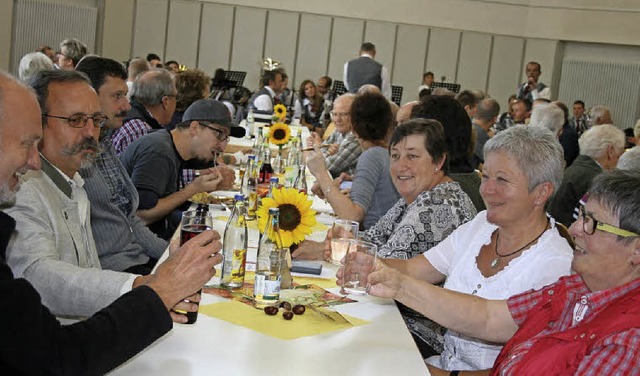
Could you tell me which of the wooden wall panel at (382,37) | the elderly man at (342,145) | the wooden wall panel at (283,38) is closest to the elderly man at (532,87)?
the wooden wall panel at (382,37)

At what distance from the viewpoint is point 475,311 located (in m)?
2.36

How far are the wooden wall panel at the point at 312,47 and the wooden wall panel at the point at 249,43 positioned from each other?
0.83m

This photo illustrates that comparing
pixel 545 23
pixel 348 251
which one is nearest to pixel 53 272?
pixel 348 251

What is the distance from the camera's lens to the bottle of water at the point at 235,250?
2434mm

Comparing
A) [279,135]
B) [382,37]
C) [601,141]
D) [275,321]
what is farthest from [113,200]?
[382,37]

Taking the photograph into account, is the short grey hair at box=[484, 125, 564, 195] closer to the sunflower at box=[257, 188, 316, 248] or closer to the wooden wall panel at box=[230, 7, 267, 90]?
the sunflower at box=[257, 188, 316, 248]

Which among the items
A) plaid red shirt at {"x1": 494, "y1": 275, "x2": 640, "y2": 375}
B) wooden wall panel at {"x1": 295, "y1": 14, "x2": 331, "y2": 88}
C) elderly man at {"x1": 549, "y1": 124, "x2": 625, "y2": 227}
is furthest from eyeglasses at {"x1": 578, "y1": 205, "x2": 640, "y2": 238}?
wooden wall panel at {"x1": 295, "y1": 14, "x2": 331, "y2": 88}

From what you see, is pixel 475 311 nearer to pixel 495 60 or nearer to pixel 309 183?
pixel 309 183

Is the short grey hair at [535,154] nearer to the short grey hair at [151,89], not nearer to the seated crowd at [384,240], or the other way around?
the seated crowd at [384,240]

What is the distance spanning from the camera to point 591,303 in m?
1.95

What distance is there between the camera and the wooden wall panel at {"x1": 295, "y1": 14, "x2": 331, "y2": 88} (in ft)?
54.7

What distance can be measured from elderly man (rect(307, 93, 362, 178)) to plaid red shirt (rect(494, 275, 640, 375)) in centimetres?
324

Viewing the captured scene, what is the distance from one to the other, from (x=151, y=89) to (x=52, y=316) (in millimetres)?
3953

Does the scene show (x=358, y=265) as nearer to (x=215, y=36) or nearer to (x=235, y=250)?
(x=235, y=250)
